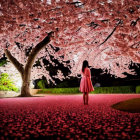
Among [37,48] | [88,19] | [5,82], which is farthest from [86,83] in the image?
[5,82]

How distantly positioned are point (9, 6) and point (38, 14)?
145cm

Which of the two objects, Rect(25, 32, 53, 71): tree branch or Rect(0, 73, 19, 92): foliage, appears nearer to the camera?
Rect(25, 32, 53, 71): tree branch

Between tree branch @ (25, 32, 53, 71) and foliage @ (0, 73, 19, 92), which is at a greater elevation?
tree branch @ (25, 32, 53, 71)

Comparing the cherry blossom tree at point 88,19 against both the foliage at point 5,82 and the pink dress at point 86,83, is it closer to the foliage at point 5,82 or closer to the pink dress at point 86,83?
the pink dress at point 86,83

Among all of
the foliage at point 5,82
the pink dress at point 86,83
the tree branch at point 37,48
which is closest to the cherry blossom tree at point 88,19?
the pink dress at point 86,83

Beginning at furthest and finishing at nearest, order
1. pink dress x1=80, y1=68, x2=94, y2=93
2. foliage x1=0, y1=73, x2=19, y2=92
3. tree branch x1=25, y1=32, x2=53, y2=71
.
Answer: foliage x1=0, y1=73, x2=19, y2=92, tree branch x1=25, y1=32, x2=53, y2=71, pink dress x1=80, y1=68, x2=94, y2=93

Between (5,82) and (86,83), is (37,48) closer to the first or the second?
(5,82)

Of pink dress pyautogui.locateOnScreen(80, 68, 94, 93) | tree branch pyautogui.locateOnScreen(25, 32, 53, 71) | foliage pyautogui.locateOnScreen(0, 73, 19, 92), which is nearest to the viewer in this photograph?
pink dress pyautogui.locateOnScreen(80, 68, 94, 93)

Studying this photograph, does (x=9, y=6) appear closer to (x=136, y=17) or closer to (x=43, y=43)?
(x=43, y=43)

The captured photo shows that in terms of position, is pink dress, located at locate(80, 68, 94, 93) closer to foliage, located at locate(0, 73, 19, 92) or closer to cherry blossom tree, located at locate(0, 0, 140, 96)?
cherry blossom tree, located at locate(0, 0, 140, 96)

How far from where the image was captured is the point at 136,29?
647cm

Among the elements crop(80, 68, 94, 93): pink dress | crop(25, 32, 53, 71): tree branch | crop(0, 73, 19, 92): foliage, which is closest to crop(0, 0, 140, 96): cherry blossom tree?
crop(80, 68, 94, 93): pink dress

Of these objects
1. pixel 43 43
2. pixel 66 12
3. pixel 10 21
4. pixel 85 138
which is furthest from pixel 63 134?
pixel 43 43

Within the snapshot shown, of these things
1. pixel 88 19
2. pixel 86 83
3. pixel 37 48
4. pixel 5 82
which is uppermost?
pixel 88 19
